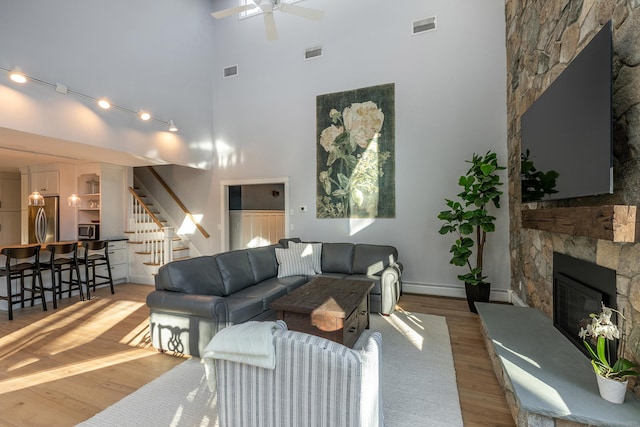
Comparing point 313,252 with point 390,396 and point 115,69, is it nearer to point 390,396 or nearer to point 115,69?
point 390,396

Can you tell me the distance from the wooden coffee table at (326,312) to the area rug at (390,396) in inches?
17.4

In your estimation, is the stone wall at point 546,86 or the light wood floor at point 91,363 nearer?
the stone wall at point 546,86

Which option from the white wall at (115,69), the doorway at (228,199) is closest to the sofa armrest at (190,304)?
the white wall at (115,69)

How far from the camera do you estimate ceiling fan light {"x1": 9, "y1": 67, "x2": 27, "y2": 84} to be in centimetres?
307

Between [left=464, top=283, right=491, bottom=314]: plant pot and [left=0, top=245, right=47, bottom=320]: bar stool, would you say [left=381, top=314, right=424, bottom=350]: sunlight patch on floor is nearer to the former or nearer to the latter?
[left=464, top=283, right=491, bottom=314]: plant pot

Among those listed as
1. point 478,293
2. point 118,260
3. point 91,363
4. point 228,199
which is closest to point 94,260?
point 118,260

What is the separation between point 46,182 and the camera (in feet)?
20.2

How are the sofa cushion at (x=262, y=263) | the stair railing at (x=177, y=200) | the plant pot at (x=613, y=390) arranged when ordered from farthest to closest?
the stair railing at (x=177, y=200) → the sofa cushion at (x=262, y=263) → the plant pot at (x=613, y=390)

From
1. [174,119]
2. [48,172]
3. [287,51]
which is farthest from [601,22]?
[48,172]

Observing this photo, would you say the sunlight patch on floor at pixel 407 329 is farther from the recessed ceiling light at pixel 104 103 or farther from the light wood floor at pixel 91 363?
the recessed ceiling light at pixel 104 103

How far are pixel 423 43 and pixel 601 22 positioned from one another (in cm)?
319

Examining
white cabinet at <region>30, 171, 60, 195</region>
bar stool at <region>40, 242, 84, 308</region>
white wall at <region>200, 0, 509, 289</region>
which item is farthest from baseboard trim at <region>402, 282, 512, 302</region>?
white cabinet at <region>30, 171, 60, 195</region>

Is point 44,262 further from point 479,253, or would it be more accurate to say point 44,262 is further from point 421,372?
point 479,253

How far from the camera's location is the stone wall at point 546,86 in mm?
1632
